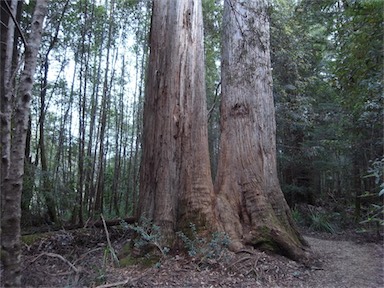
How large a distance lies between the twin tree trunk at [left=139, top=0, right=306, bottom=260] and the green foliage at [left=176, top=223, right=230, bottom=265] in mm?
176

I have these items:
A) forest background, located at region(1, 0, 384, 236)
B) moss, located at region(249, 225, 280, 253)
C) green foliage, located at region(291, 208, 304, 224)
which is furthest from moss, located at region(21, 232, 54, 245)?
green foliage, located at region(291, 208, 304, 224)

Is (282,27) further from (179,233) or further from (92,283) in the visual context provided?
(92,283)

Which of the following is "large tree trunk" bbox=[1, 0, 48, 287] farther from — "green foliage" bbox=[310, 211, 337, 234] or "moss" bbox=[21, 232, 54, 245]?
"green foliage" bbox=[310, 211, 337, 234]

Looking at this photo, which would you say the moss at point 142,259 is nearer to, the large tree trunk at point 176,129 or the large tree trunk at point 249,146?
the large tree trunk at point 176,129

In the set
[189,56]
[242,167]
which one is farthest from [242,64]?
[242,167]

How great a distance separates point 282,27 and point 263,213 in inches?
240

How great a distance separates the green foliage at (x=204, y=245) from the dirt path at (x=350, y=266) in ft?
3.75

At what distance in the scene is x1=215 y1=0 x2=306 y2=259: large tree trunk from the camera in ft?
15.3

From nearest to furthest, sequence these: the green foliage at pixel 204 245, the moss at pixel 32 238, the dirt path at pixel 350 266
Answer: the dirt path at pixel 350 266, the green foliage at pixel 204 245, the moss at pixel 32 238

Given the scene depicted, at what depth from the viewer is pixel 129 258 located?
4.24 m

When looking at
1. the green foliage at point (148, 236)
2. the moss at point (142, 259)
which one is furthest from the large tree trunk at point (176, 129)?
the moss at point (142, 259)

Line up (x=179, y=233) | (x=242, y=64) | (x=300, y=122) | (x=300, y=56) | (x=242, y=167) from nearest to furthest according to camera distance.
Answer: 1. (x=179, y=233)
2. (x=242, y=167)
3. (x=242, y=64)
4. (x=300, y=56)
5. (x=300, y=122)

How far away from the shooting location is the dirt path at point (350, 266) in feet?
12.8

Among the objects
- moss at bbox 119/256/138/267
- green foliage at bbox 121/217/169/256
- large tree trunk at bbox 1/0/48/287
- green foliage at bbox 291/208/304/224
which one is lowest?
moss at bbox 119/256/138/267
